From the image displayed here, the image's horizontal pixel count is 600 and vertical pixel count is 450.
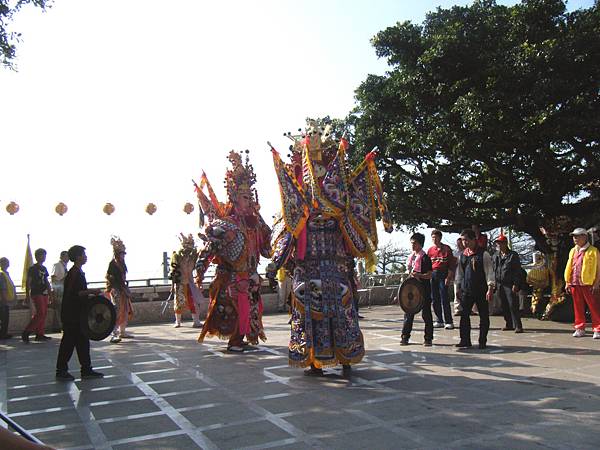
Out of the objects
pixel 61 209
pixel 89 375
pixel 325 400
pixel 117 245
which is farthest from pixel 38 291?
pixel 325 400

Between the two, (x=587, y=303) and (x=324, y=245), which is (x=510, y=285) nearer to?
(x=587, y=303)

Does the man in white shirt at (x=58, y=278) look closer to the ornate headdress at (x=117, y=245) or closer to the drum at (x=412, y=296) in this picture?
the ornate headdress at (x=117, y=245)

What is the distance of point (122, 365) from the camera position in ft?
24.8

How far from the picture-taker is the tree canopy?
9.63m

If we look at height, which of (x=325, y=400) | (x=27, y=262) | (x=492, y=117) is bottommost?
(x=325, y=400)

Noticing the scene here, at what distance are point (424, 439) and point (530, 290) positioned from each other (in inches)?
347

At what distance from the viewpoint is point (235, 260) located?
8.26m

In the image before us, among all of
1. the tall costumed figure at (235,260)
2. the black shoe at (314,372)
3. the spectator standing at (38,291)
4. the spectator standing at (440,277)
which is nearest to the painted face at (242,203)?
the tall costumed figure at (235,260)

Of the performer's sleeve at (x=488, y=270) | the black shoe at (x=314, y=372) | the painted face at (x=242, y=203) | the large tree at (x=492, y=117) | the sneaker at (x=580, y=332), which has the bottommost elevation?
the black shoe at (x=314, y=372)

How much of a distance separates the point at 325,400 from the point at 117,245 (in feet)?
22.2

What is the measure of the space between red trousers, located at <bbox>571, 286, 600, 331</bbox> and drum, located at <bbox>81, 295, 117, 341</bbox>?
271 inches

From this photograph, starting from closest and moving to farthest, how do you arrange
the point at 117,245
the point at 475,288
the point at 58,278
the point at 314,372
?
the point at 314,372 → the point at 475,288 → the point at 117,245 → the point at 58,278

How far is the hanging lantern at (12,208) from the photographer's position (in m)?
13.2

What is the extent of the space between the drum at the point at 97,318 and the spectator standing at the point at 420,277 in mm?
Result: 4148
